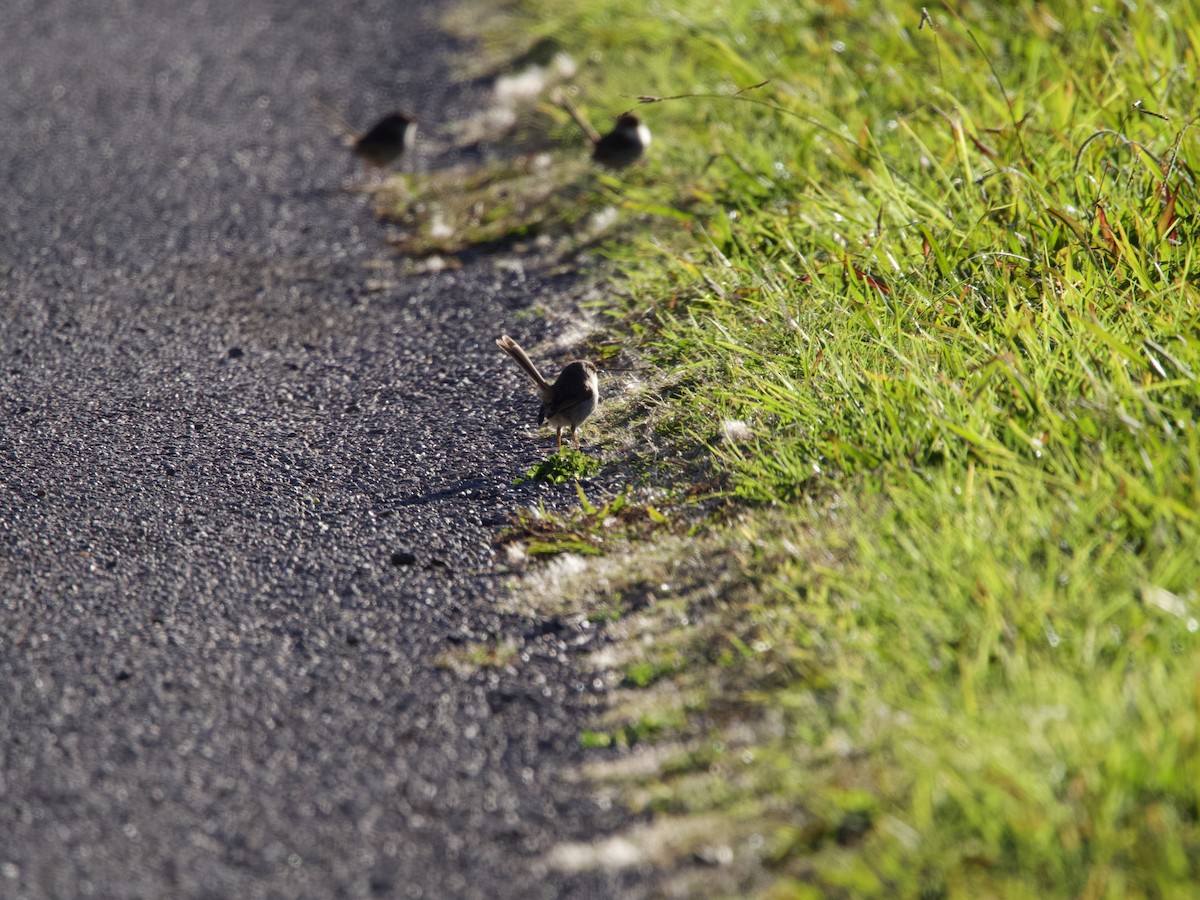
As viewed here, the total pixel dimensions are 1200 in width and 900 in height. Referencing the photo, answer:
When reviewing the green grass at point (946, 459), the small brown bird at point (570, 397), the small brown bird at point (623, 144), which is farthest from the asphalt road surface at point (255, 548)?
the small brown bird at point (623, 144)

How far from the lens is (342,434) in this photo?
4.27 metres

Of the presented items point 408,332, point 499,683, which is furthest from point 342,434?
point 499,683

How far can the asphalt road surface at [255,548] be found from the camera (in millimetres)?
2643

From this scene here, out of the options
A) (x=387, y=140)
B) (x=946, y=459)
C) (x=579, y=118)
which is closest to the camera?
(x=946, y=459)

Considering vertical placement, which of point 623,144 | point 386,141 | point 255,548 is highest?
point 255,548

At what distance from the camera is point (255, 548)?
362 centimetres

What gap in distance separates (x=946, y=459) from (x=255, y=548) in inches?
81.4

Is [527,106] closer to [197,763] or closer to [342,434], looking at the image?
[342,434]

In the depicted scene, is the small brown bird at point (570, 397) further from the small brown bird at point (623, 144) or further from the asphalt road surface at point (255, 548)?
the small brown bird at point (623, 144)

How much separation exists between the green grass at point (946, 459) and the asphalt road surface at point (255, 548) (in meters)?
0.48

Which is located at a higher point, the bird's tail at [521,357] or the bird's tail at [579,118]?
the bird's tail at [521,357]

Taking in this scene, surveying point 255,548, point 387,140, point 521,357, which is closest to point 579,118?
point 387,140

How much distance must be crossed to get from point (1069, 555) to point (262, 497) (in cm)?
245

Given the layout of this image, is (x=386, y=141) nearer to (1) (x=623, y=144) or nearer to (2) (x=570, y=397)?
(1) (x=623, y=144)
